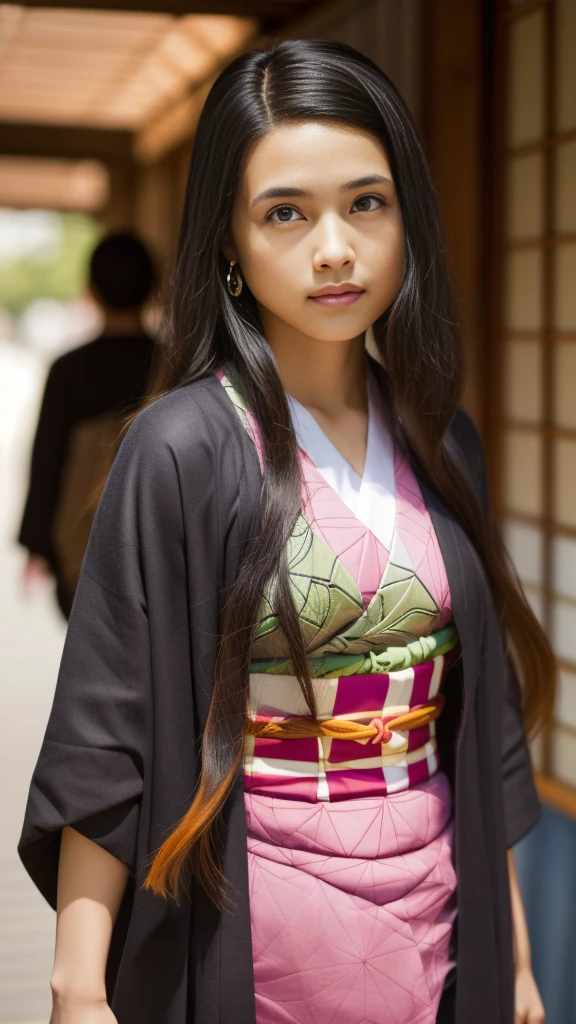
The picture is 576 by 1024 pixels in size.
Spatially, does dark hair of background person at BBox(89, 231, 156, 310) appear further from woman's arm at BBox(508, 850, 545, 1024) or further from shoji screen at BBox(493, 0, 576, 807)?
woman's arm at BBox(508, 850, 545, 1024)

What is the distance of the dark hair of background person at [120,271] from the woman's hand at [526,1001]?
105 inches

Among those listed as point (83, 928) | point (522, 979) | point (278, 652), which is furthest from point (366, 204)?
point (522, 979)

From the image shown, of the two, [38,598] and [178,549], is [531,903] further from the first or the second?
[38,598]

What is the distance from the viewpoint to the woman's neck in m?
1.49

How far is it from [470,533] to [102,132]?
26.4ft

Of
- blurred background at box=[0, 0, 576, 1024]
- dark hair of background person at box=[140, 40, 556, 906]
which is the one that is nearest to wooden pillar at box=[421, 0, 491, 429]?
blurred background at box=[0, 0, 576, 1024]

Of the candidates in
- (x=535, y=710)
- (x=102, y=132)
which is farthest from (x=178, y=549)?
(x=102, y=132)

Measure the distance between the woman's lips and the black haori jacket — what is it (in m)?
0.16

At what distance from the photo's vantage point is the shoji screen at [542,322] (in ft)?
10.6

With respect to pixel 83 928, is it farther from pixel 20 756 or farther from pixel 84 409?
pixel 20 756

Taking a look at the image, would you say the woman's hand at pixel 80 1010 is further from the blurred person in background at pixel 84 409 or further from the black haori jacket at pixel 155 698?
the blurred person in background at pixel 84 409

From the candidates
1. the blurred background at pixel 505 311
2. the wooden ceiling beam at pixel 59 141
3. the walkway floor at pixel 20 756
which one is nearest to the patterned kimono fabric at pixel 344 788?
the blurred background at pixel 505 311

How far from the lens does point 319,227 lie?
4.34ft

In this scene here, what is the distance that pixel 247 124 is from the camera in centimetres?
133
